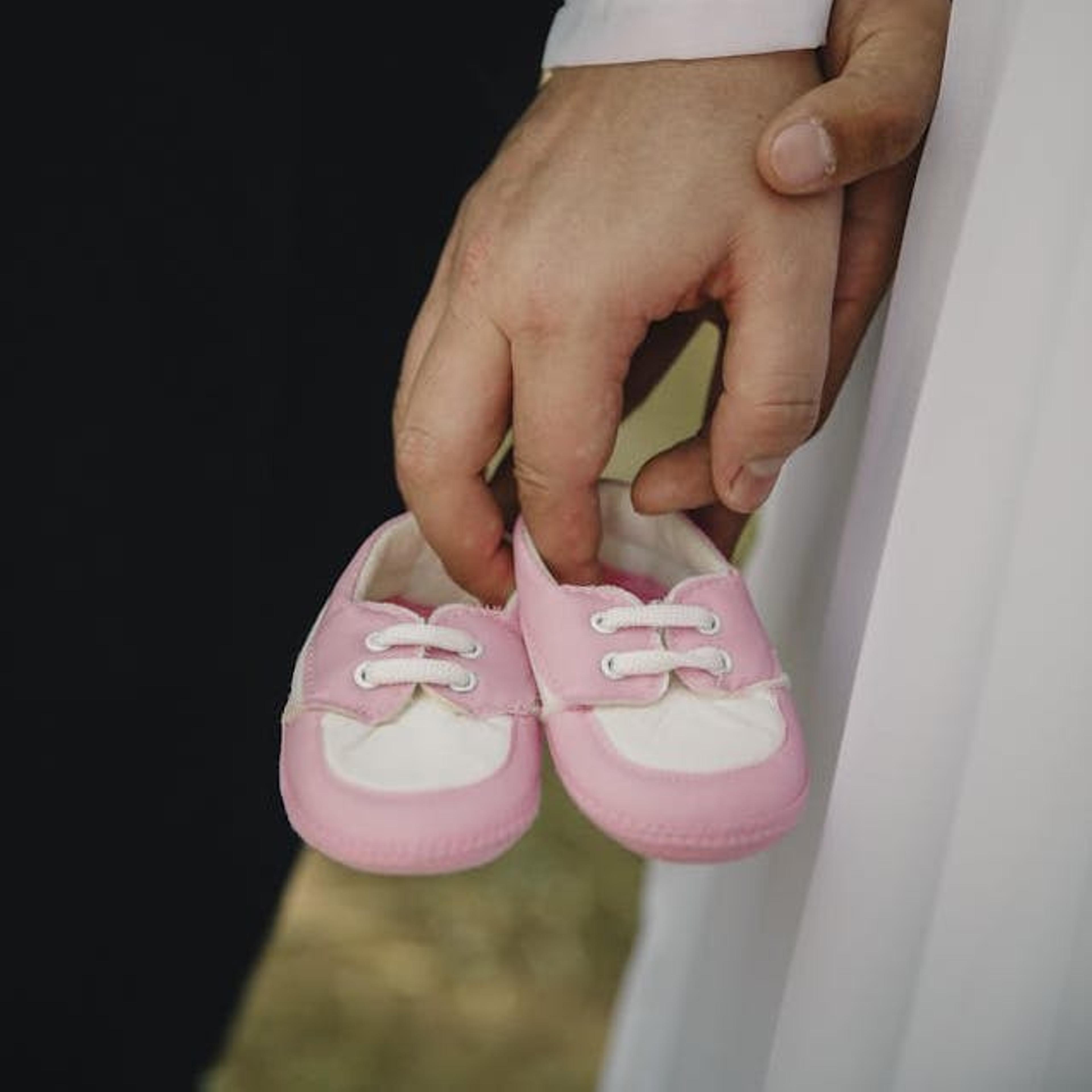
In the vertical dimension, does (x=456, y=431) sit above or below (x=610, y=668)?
above

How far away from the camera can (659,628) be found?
0.69 m

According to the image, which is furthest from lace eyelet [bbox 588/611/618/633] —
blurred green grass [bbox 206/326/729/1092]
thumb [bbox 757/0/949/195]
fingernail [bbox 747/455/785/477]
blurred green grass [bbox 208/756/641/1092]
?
blurred green grass [bbox 208/756/641/1092]

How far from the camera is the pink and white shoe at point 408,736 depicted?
61cm

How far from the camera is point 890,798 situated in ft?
2.16

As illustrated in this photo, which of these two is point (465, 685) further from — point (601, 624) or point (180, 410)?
point (180, 410)

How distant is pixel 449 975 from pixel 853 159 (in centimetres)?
124

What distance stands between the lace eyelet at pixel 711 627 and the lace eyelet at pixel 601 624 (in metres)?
0.05

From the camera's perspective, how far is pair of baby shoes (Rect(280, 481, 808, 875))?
0.61 m

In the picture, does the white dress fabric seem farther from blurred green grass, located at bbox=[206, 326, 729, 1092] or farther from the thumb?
blurred green grass, located at bbox=[206, 326, 729, 1092]

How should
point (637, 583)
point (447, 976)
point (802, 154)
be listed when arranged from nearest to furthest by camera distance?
1. point (802, 154)
2. point (637, 583)
3. point (447, 976)

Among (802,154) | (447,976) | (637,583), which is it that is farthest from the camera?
(447,976)

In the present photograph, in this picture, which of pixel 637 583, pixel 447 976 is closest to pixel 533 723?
pixel 637 583

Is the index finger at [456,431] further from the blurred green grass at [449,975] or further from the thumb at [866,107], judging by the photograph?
the blurred green grass at [449,975]

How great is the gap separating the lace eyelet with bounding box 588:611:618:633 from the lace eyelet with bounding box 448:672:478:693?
2.7 inches
